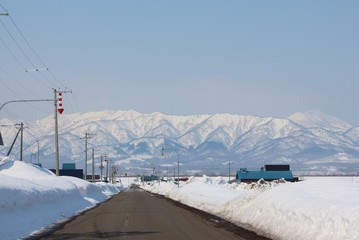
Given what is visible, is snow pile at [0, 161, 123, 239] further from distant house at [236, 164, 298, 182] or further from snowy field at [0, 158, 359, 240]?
distant house at [236, 164, 298, 182]

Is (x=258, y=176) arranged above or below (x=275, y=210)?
above

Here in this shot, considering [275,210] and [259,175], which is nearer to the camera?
[275,210]

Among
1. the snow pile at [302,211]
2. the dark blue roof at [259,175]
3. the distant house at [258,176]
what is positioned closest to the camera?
the snow pile at [302,211]

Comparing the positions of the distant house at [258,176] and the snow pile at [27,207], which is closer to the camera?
the snow pile at [27,207]

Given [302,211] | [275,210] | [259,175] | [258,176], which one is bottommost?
[275,210]

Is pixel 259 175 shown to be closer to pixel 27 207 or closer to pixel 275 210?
pixel 27 207

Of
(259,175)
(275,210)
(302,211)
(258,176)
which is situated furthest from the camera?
(259,175)

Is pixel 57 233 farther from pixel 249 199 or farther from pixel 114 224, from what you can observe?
pixel 249 199

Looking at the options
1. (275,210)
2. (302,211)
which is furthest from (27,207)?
(302,211)

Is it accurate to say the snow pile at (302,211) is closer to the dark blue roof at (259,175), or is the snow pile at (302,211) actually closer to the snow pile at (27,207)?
the snow pile at (27,207)

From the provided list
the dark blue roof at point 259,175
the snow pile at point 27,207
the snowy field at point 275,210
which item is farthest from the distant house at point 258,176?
the snowy field at point 275,210

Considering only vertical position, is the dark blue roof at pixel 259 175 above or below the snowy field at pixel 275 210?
above

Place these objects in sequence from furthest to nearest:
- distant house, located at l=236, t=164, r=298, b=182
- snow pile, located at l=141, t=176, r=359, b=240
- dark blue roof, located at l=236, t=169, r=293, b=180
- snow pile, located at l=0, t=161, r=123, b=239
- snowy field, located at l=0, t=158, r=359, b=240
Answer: dark blue roof, located at l=236, t=169, r=293, b=180 → distant house, located at l=236, t=164, r=298, b=182 → snow pile, located at l=0, t=161, r=123, b=239 → snowy field, located at l=0, t=158, r=359, b=240 → snow pile, located at l=141, t=176, r=359, b=240

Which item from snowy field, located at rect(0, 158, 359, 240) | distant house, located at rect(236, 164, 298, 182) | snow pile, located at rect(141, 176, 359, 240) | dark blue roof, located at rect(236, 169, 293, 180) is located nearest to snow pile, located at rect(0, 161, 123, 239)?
snowy field, located at rect(0, 158, 359, 240)
